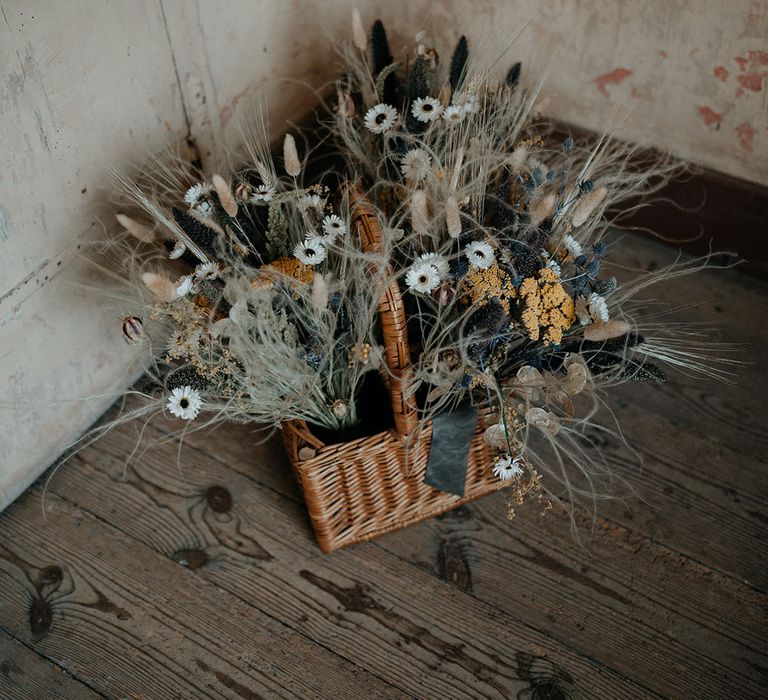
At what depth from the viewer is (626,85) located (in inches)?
69.7

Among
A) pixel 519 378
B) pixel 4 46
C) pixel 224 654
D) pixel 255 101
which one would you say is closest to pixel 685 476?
pixel 519 378

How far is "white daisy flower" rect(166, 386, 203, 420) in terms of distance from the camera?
1.22 meters

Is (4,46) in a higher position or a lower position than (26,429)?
higher

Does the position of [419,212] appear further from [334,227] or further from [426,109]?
[426,109]

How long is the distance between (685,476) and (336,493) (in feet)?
2.28

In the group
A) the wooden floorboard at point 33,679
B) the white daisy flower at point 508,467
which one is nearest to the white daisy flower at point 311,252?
the white daisy flower at point 508,467

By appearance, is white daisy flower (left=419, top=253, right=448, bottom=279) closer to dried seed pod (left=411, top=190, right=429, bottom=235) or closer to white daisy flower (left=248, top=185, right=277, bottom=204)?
dried seed pod (left=411, top=190, right=429, bottom=235)

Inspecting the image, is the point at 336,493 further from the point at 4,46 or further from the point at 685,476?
the point at 4,46

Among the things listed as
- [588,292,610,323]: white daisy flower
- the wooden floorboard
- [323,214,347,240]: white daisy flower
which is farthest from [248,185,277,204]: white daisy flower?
the wooden floorboard

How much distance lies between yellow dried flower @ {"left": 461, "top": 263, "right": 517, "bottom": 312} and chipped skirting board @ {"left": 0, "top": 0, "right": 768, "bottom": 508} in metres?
0.40

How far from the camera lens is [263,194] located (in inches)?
52.4

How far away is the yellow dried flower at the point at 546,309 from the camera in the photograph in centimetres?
120

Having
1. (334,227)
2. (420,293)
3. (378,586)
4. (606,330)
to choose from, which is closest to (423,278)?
(420,293)

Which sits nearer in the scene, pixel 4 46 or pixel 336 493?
pixel 4 46
